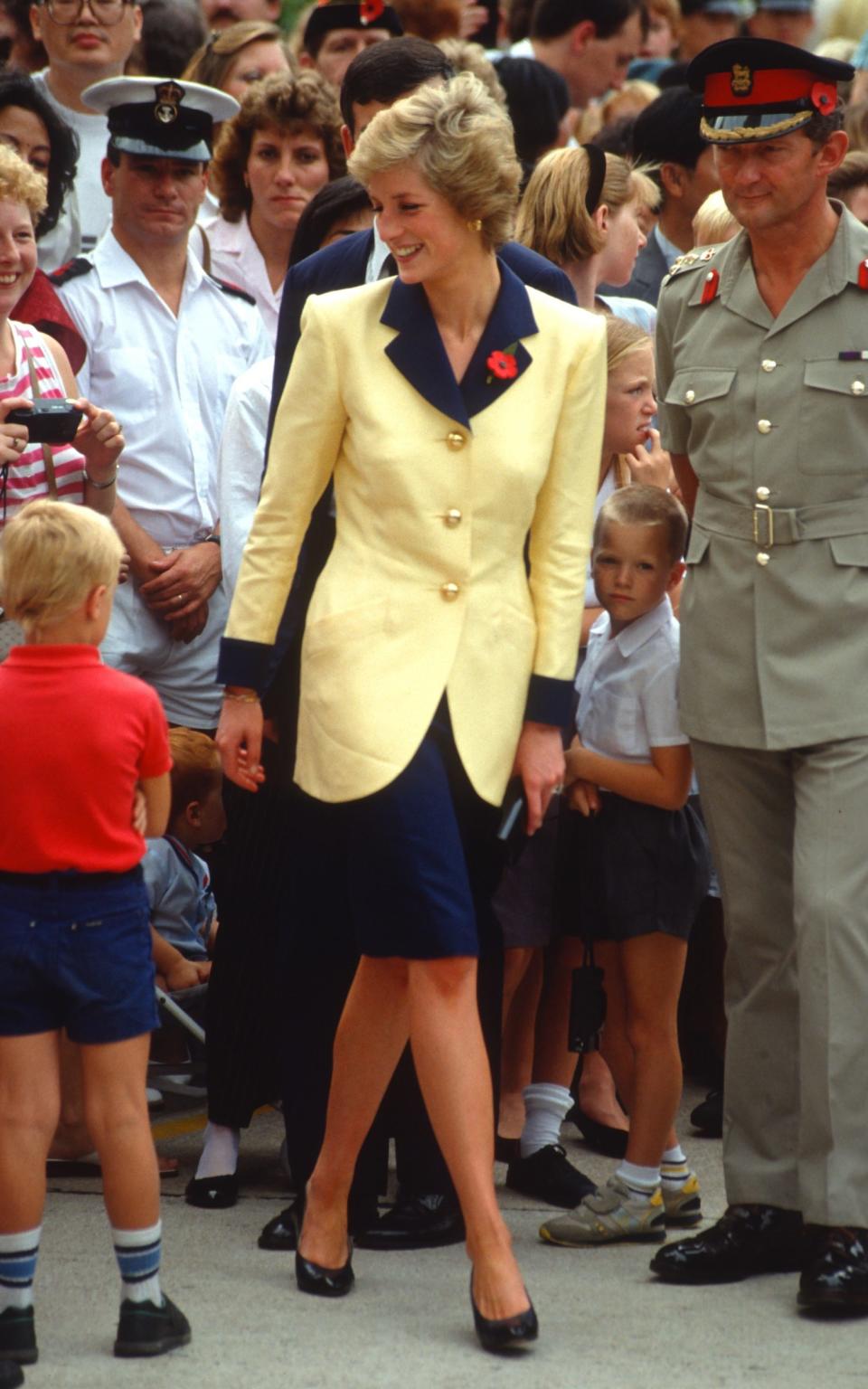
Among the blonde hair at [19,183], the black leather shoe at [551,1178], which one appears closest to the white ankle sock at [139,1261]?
the black leather shoe at [551,1178]

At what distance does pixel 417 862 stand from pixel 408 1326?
2.67ft

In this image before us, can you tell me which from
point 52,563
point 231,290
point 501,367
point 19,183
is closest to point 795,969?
point 501,367

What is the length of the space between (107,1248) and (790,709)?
165 cm

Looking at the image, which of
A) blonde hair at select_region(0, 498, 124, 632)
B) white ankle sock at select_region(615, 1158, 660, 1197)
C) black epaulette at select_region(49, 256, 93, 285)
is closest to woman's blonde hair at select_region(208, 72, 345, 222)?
black epaulette at select_region(49, 256, 93, 285)

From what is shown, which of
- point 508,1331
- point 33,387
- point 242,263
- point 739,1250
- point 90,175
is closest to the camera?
point 508,1331

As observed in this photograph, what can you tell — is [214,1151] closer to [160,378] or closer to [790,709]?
[790,709]

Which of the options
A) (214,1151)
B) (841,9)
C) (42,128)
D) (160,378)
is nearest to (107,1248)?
(214,1151)

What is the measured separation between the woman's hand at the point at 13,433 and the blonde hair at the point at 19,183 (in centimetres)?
61

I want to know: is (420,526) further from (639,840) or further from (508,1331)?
(508,1331)

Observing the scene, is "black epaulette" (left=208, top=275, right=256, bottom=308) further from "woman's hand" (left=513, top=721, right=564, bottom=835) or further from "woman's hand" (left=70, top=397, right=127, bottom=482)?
"woman's hand" (left=513, top=721, right=564, bottom=835)

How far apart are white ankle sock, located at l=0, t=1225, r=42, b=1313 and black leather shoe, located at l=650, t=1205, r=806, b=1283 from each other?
1.19m

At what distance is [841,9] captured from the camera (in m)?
10.3

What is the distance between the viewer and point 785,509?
4.12 m

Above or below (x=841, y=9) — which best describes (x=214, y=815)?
below
